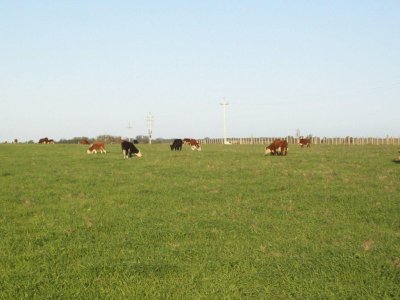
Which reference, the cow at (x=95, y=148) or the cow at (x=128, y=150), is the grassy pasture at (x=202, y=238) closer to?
the cow at (x=128, y=150)

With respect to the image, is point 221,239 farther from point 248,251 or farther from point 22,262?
point 22,262

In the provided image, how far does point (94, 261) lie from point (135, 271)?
100 cm

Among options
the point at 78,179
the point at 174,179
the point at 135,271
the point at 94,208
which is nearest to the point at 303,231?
the point at 135,271

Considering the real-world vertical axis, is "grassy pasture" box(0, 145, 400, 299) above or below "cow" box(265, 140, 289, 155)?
below

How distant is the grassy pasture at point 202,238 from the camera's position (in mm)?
7496

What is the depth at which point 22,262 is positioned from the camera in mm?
8625

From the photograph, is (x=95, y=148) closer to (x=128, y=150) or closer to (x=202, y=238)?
(x=128, y=150)

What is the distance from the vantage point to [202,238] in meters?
10.1

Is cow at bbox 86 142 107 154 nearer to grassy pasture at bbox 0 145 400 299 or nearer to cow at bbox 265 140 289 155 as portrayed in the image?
cow at bbox 265 140 289 155

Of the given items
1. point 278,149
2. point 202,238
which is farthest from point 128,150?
point 202,238

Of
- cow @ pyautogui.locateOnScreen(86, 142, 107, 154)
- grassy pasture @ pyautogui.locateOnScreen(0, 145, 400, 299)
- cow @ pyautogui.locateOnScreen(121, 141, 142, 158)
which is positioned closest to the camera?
grassy pasture @ pyautogui.locateOnScreen(0, 145, 400, 299)

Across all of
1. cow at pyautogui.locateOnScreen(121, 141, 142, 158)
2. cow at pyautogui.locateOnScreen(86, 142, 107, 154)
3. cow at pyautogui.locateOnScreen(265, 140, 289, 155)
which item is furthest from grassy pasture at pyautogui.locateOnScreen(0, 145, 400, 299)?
cow at pyautogui.locateOnScreen(86, 142, 107, 154)

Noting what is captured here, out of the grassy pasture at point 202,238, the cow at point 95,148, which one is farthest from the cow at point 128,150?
the grassy pasture at point 202,238

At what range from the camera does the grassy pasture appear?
750cm
